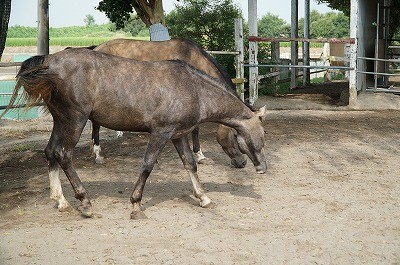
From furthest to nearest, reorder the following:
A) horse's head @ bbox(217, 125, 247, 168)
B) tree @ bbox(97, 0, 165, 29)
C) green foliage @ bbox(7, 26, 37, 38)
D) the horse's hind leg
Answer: green foliage @ bbox(7, 26, 37, 38)
tree @ bbox(97, 0, 165, 29)
horse's head @ bbox(217, 125, 247, 168)
the horse's hind leg

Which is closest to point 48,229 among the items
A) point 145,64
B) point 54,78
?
point 54,78

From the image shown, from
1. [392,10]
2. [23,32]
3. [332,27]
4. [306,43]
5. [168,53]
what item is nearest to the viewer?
[168,53]

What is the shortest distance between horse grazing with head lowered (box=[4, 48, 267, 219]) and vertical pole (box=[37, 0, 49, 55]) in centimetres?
803

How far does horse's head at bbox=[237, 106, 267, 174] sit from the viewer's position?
293 inches

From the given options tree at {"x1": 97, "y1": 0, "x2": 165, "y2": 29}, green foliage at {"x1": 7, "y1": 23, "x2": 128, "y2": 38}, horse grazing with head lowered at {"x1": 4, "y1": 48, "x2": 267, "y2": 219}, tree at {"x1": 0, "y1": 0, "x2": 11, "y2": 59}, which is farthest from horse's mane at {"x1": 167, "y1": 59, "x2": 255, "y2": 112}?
green foliage at {"x1": 7, "y1": 23, "x2": 128, "y2": 38}

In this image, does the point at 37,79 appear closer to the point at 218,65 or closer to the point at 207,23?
the point at 218,65

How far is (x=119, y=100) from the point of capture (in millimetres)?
6824

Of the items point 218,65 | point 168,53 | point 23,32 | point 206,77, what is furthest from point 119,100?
point 23,32

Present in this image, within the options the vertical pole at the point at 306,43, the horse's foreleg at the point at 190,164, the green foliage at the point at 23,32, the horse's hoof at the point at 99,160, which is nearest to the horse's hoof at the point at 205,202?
the horse's foreleg at the point at 190,164

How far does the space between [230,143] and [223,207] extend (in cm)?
150

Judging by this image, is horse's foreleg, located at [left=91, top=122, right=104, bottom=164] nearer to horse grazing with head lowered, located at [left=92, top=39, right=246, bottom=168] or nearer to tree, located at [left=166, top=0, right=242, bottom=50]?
horse grazing with head lowered, located at [left=92, top=39, right=246, bottom=168]

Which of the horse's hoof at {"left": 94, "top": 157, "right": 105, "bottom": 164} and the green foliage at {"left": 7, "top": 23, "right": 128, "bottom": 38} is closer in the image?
the horse's hoof at {"left": 94, "top": 157, "right": 105, "bottom": 164}

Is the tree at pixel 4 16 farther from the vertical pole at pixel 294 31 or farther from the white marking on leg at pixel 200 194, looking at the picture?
the vertical pole at pixel 294 31

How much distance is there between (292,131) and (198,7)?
11.0 metres
